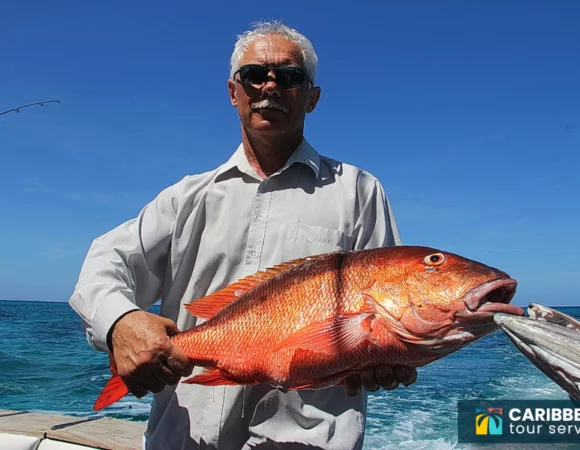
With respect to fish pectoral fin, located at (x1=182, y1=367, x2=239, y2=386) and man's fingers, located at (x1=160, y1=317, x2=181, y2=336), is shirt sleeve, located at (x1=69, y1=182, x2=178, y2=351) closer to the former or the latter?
man's fingers, located at (x1=160, y1=317, x2=181, y2=336)

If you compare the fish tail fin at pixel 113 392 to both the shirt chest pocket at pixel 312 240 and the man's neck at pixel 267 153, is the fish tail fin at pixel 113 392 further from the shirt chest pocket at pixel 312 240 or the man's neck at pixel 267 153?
the man's neck at pixel 267 153

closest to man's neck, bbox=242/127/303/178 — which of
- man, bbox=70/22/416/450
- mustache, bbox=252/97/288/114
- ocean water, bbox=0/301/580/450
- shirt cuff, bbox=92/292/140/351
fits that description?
man, bbox=70/22/416/450

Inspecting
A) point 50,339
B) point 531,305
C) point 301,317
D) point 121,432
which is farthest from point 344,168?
point 50,339

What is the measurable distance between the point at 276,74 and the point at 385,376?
1482 mm

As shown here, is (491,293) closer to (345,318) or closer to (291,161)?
(345,318)

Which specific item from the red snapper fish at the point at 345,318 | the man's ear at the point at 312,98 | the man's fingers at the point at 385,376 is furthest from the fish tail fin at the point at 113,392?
the man's ear at the point at 312,98

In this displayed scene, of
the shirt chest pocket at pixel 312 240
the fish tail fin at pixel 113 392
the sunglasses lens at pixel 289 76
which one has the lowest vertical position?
the fish tail fin at pixel 113 392

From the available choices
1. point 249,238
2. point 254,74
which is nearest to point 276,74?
point 254,74

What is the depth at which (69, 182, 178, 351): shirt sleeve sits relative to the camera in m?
2.04

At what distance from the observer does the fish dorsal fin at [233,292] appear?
205 centimetres

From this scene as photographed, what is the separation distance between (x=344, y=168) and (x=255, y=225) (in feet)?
1.80

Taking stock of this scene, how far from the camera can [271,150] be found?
2561 millimetres

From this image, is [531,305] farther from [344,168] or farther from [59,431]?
[59,431]

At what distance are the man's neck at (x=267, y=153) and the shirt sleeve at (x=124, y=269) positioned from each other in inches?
17.0
